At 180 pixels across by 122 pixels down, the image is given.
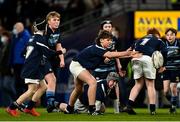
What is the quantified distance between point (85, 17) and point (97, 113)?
8779 millimetres

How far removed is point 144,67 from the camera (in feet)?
61.9

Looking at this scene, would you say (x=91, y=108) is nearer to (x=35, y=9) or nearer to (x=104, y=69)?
(x=104, y=69)

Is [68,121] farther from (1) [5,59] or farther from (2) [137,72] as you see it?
(1) [5,59]

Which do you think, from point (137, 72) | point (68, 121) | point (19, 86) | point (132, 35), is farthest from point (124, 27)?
point (68, 121)

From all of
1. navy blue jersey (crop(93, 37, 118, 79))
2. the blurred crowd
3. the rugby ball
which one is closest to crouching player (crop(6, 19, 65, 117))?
navy blue jersey (crop(93, 37, 118, 79))

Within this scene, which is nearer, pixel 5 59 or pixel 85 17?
pixel 5 59

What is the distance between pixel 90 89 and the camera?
58.1ft

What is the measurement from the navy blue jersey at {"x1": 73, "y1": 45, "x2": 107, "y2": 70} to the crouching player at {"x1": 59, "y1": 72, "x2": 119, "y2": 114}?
0.84 meters

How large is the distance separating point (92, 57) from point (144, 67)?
151cm

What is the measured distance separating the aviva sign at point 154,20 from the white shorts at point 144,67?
5.60 meters

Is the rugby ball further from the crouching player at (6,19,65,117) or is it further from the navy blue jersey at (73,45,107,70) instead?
the crouching player at (6,19,65,117)

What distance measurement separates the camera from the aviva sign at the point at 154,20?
24.5 meters

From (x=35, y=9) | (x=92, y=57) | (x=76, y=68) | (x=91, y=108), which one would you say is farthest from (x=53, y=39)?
(x=35, y=9)

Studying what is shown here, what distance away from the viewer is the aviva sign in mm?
24531
